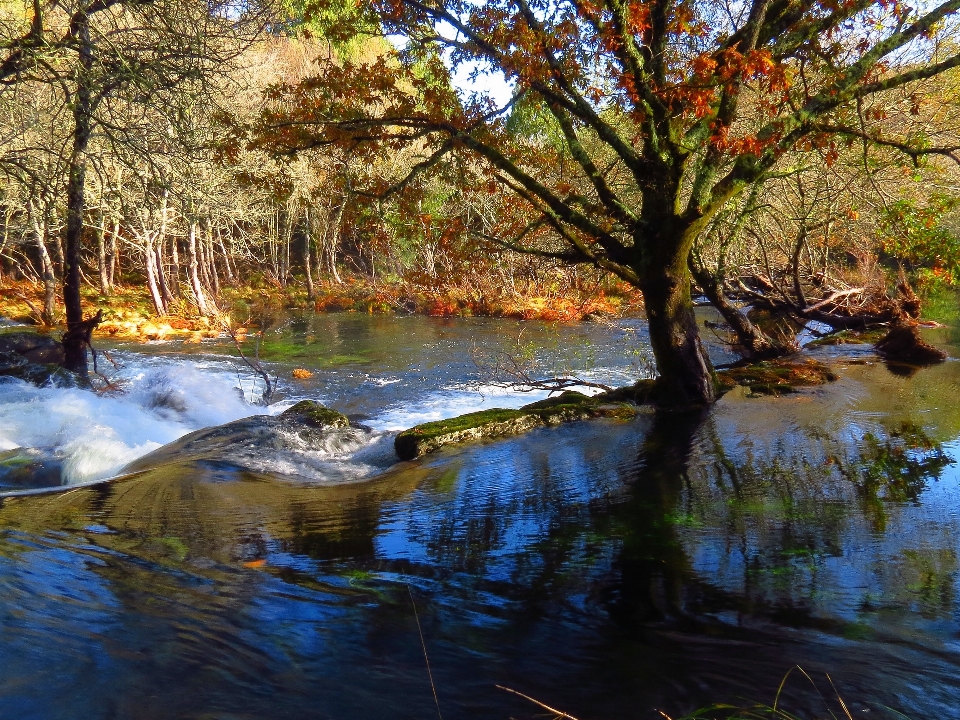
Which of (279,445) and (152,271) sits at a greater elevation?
(152,271)

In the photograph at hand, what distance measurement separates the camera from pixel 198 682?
11.6 feet

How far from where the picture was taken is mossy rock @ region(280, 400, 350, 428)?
10.3 metres

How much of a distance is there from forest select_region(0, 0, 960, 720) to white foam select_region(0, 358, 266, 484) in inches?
3.3

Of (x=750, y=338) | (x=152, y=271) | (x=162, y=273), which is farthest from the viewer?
(x=162, y=273)

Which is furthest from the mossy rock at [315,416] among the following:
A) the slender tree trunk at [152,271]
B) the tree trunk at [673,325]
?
the slender tree trunk at [152,271]

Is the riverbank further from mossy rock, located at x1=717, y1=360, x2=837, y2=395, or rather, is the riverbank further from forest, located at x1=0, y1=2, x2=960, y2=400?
mossy rock, located at x1=717, y1=360, x2=837, y2=395

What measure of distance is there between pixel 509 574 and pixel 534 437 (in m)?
4.26

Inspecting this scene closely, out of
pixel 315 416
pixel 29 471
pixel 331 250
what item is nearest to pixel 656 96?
pixel 315 416

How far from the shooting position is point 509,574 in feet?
16.5

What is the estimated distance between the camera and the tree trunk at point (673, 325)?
374 inches

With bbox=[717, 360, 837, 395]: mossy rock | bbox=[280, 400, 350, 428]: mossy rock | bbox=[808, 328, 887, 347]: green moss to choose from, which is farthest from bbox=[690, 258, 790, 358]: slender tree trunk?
bbox=[280, 400, 350, 428]: mossy rock

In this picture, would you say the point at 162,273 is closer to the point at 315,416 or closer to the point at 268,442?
the point at 315,416

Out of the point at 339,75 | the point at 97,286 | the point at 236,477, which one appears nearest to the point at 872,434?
the point at 236,477

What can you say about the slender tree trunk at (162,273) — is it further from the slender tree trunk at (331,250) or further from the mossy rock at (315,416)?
the mossy rock at (315,416)
